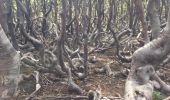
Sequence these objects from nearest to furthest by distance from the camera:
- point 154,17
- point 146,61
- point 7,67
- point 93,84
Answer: point 7,67 < point 146,61 < point 154,17 < point 93,84

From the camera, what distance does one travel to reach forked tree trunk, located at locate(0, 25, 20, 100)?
3027 millimetres

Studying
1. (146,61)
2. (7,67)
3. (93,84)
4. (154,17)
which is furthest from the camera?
(93,84)

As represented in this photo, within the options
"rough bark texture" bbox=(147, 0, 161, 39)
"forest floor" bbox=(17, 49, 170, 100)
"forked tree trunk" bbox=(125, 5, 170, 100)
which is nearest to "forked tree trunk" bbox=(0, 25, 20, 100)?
"forked tree trunk" bbox=(125, 5, 170, 100)

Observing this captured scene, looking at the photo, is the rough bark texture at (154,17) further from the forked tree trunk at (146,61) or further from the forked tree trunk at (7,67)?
the forked tree trunk at (7,67)

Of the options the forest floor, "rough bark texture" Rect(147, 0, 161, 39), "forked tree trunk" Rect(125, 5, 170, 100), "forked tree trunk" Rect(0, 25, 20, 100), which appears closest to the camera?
"forked tree trunk" Rect(0, 25, 20, 100)

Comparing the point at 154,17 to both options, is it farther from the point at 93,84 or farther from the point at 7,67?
the point at 7,67

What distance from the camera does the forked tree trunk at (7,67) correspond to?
3.03m

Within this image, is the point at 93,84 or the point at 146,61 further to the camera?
the point at 93,84

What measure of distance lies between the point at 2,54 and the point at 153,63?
4.08 ft

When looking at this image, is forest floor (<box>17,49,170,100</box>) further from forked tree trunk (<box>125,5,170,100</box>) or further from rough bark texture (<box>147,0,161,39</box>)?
forked tree trunk (<box>125,5,170,100</box>)

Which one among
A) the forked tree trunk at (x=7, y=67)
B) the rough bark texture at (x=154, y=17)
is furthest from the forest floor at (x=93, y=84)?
the forked tree trunk at (x=7, y=67)

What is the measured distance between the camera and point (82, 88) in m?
4.99

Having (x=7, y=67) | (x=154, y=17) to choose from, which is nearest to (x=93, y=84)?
(x=154, y=17)

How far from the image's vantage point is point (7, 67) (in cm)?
306
